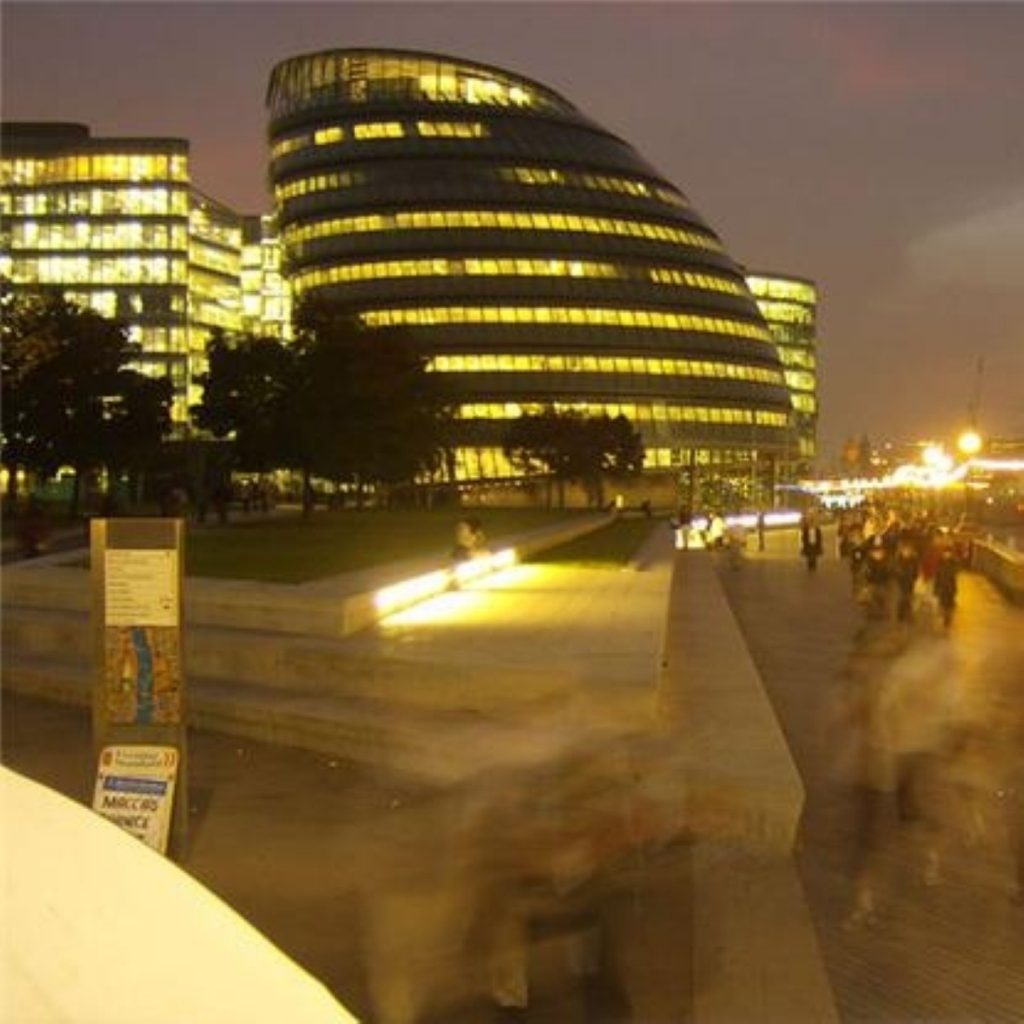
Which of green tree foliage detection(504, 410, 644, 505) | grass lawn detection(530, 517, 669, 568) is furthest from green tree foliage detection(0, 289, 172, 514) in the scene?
green tree foliage detection(504, 410, 644, 505)

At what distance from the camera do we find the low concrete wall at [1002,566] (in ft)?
100

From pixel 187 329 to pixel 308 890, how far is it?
135 m

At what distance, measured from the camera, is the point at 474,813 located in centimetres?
936

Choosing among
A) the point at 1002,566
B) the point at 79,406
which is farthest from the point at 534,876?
the point at 79,406

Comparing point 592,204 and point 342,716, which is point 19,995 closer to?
point 342,716

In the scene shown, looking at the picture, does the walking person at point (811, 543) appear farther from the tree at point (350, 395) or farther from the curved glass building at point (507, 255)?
the curved glass building at point (507, 255)

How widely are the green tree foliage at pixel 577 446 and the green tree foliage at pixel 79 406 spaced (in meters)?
49.6

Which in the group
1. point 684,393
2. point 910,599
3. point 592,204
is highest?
point 592,204

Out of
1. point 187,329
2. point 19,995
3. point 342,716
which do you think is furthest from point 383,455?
point 187,329

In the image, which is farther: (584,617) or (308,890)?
(584,617)

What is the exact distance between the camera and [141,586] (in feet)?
25.1

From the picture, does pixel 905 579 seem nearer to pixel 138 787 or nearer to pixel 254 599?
pixel 254 599

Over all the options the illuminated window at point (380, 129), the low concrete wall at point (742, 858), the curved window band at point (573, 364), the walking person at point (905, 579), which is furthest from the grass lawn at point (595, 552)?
the illuminated window at point (380, 129)

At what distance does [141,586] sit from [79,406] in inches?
2061
